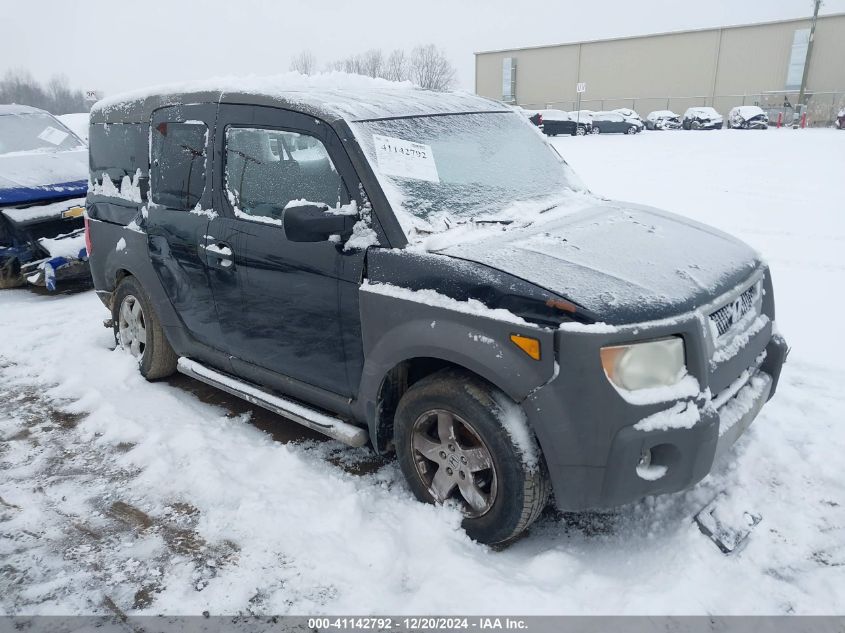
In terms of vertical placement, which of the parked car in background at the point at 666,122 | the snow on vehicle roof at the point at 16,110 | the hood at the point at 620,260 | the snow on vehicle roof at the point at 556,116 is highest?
A: the snow on vehicle roof at the point at 16,110

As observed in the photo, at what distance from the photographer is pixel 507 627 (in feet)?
8.14

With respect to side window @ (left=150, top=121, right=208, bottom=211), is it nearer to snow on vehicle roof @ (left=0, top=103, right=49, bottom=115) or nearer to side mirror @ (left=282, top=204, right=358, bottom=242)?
side mirror @ (left=282, top=204, right=358, bottom=242)

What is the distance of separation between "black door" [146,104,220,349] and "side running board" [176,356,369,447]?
0.22 metres

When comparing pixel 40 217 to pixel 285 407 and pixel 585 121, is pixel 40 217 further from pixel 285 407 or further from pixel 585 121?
pixel 585 121

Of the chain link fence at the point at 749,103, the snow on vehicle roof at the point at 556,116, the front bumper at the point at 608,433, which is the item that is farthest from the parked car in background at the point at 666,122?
the front bumper at the point at 608,433

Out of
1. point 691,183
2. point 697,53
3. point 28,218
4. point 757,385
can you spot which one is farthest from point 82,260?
point 697,53

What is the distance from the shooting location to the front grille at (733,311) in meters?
2.80

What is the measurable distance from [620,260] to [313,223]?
1388mm

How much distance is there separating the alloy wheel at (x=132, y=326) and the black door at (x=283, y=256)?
1.29 m

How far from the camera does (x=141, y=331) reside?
15.9 feet

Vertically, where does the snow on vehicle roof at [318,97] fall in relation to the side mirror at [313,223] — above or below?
above

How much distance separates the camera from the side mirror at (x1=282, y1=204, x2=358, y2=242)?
2.86 m

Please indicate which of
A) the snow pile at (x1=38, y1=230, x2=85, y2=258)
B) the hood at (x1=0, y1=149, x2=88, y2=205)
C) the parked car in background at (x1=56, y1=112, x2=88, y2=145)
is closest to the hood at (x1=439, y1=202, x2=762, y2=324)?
the snow pile at (x1=38, y1=230, x2=85, y2=258)

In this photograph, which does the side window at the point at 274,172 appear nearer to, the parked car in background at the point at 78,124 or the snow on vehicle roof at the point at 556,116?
the parked car in background at the point at 78,124
